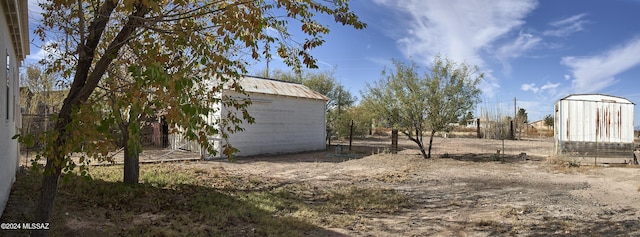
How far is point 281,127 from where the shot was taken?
1825 centimetres

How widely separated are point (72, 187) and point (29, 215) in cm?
232

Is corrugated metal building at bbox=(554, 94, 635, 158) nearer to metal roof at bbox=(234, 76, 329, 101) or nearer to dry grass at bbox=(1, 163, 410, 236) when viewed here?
dry grass at bbox=(1, 163, 410, 236)

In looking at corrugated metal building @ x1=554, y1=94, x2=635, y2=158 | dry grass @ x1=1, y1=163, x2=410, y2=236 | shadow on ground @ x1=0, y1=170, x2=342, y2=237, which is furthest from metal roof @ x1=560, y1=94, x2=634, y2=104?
shadow on ground @ x1=0, y1=170, x2=342, y2=237

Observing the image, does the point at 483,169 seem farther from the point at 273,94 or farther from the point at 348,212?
the point at 273,94

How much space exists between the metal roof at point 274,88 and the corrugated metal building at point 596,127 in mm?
11592

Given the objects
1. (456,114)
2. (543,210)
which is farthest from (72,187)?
(456,114)

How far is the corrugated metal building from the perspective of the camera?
47.2 ft

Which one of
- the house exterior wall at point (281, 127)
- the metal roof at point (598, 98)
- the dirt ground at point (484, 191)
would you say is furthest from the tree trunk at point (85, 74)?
the metal roof at point (598, 98)

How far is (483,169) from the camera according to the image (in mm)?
12766

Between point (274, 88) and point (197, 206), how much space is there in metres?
12.1

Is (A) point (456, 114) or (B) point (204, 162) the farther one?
(A) point (456, 114)

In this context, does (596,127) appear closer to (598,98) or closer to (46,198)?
(598,98)

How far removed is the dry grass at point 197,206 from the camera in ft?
18.3

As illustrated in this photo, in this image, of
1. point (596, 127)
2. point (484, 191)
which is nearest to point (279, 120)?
point (484, 191)
